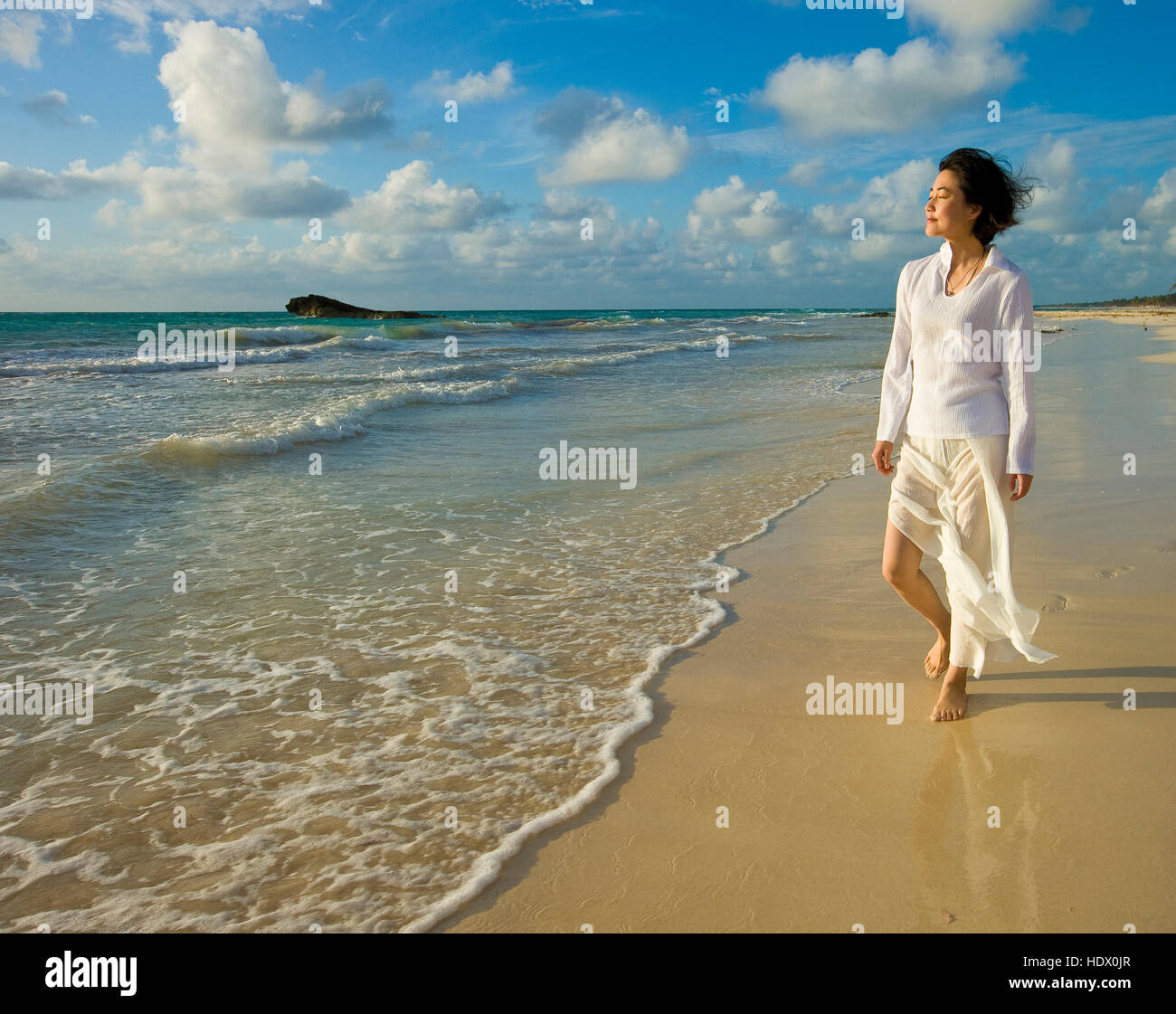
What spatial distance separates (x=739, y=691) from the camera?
163 inches

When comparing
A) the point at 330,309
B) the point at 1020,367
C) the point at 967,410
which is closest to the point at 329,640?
the point at 967,410

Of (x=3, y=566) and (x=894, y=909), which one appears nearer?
(x=894, y=909)

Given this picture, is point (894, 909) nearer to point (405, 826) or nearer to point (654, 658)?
point (405, 826)

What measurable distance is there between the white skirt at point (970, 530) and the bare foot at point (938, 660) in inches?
13.6

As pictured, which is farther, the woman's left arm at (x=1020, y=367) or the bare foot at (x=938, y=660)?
the bare foot at (x=938, y=660)

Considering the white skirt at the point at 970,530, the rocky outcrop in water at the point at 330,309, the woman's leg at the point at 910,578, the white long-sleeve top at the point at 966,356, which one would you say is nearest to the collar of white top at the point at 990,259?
the white long-sleeve top at the point at 966,356

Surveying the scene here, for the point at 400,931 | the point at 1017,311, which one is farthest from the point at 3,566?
the point at 1017,311

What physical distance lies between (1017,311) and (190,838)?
12.7 feet

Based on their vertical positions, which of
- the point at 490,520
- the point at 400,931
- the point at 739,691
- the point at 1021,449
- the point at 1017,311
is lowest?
the point at 400,931

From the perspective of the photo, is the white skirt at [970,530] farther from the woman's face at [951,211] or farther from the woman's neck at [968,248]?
the woman's face at [951,211]

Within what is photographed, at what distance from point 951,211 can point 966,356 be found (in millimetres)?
629

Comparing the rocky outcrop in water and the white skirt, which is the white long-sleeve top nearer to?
the white skirt

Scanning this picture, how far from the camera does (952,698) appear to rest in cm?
376

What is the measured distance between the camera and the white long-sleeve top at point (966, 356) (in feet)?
11.3
